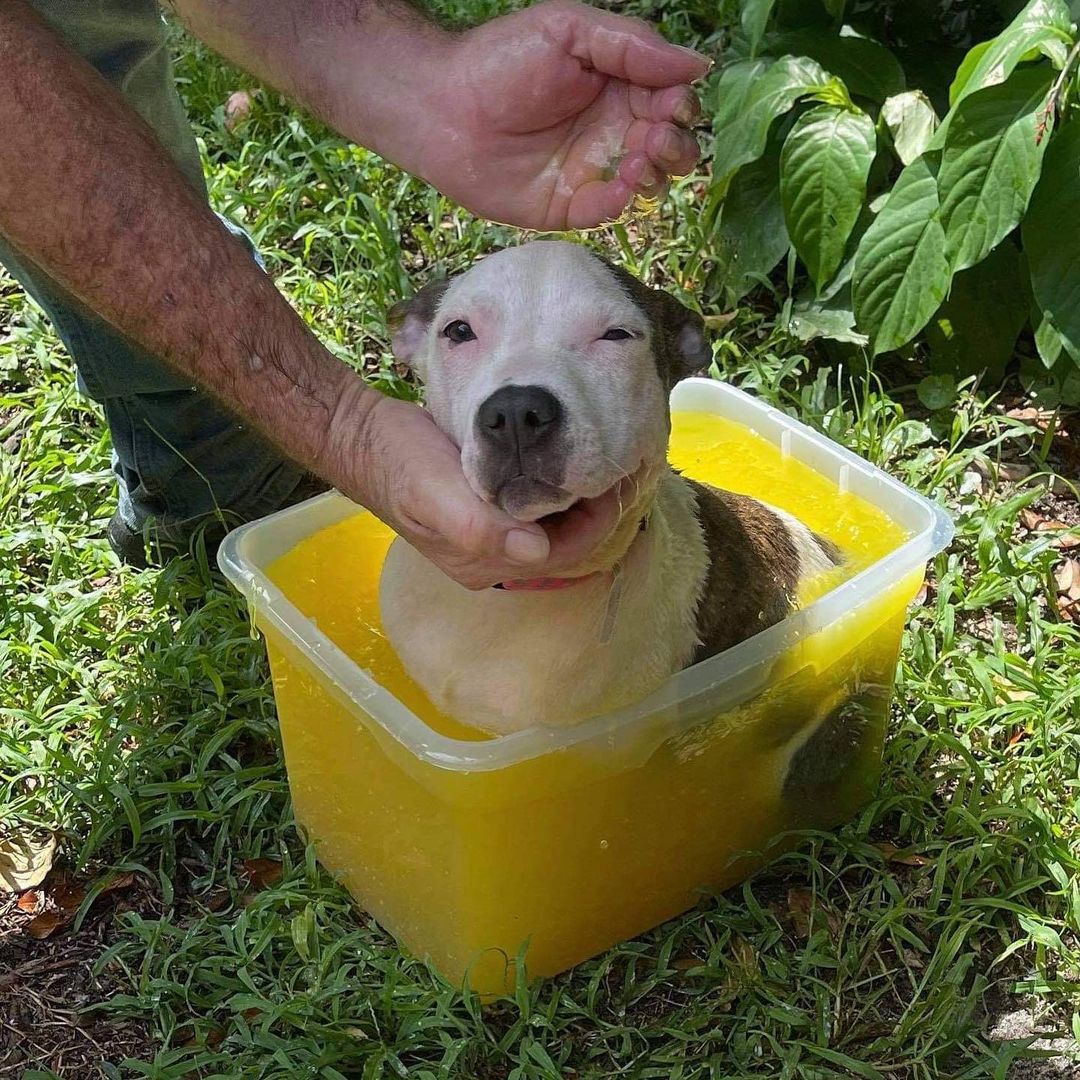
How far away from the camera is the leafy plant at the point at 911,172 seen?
3967 millimetres

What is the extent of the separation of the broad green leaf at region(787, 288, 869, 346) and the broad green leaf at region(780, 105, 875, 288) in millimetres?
216

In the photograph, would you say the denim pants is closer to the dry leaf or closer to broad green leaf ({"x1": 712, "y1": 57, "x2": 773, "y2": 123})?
the dry leaf

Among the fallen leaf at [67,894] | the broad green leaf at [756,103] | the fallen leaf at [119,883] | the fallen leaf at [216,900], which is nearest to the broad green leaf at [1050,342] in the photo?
the broad green leaf at [756,103]

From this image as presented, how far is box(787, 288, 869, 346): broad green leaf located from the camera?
4613 mm

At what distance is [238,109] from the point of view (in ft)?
19.3

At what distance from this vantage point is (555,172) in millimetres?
3209

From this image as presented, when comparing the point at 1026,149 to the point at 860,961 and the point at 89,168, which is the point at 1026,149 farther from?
the point at 89,168

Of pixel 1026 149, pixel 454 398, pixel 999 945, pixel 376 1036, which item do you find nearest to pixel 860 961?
pixel 999 945

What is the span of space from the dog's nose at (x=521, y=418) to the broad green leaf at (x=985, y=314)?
245 centimetres

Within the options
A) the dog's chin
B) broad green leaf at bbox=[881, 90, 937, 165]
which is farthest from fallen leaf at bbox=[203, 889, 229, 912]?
broad green leaf at bbox=[881, 90, 937, 165]

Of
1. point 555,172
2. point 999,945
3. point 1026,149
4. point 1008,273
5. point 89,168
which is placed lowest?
point 999,945

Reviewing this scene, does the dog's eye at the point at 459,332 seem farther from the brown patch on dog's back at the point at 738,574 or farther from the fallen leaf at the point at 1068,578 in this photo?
the fallen leaf at the point at 1068,578

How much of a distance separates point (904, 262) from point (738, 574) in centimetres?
148

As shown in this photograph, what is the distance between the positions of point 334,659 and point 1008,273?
2.68 metres
